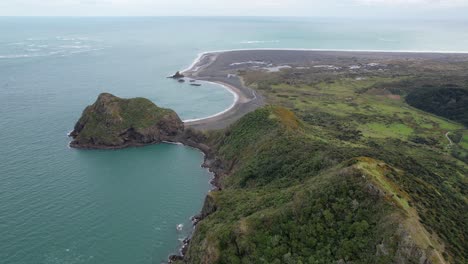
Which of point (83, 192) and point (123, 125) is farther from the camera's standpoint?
point (123, 125)

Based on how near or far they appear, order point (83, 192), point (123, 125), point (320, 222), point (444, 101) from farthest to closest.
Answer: point (444, 101), point (123, 125), point (83, 192), point (320, 222)

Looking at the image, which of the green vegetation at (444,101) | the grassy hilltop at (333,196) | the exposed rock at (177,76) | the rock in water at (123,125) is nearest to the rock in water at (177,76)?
the exposed rock at (177,76)

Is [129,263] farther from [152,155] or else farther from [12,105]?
[12,105]

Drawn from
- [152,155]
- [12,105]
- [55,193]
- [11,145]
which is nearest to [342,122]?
[152,155]

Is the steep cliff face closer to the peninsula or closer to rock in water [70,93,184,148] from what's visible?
the peninsula

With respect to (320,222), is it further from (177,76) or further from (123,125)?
(177,76)

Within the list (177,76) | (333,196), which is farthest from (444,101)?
(177,76)

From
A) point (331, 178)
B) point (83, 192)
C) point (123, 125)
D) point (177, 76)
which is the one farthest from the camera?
point (177, 76)
